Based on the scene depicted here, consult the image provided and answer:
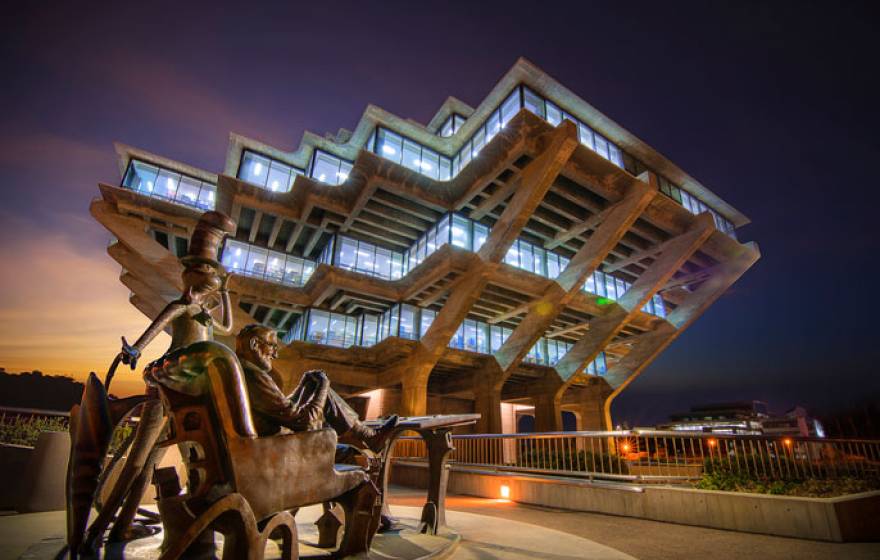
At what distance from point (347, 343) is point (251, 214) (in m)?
9.73

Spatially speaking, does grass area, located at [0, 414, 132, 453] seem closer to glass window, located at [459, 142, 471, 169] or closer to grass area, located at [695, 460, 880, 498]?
grass area, located at [695, 460, 880, 498]

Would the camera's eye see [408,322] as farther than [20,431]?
Yes

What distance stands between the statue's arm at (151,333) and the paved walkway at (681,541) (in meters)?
5.65

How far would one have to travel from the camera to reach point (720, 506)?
619 centimetres

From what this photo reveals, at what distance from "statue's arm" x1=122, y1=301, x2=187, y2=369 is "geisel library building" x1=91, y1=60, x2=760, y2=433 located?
49.6 ft

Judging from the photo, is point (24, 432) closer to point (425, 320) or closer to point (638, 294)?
point (425, 320)

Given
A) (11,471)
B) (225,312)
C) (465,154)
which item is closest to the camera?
(225,312)

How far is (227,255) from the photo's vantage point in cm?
2300

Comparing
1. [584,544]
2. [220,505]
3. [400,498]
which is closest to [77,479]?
[220,505]

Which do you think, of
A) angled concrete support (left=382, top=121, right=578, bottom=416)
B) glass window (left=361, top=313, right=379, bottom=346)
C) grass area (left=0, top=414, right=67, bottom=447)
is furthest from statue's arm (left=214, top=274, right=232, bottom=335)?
glass window (left=361, top=313, right=379, bottom=346)

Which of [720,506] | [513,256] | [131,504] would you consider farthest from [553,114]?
[131,504]

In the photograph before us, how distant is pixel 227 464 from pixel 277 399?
18.9 inches

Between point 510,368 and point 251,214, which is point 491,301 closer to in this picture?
point 510,368

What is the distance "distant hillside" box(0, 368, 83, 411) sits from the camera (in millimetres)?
37856
